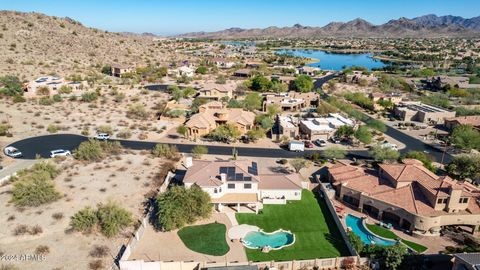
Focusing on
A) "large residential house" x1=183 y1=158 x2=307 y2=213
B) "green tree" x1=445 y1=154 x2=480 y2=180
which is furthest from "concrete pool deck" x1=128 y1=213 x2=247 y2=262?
"green tree" x1=445 y1=154 x2=480 y2=180

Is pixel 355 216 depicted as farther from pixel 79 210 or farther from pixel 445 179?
pixel 79 210

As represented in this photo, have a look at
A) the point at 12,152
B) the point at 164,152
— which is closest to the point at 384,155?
the point at 164,152

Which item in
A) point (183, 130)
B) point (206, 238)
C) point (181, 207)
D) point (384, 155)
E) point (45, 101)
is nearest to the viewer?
point (206, 238)

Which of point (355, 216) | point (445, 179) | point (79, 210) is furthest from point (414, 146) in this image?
point (79, 210)

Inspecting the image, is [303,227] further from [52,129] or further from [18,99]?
[18,99]

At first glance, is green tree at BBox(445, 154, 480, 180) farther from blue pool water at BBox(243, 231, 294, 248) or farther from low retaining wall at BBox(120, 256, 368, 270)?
blue pool water at BBox(243, 231, 294, 248)

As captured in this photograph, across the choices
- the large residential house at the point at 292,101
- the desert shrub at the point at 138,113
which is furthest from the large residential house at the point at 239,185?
the large residential house at the point at 292,101

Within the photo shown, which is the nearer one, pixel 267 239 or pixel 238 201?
pixel 267 239
